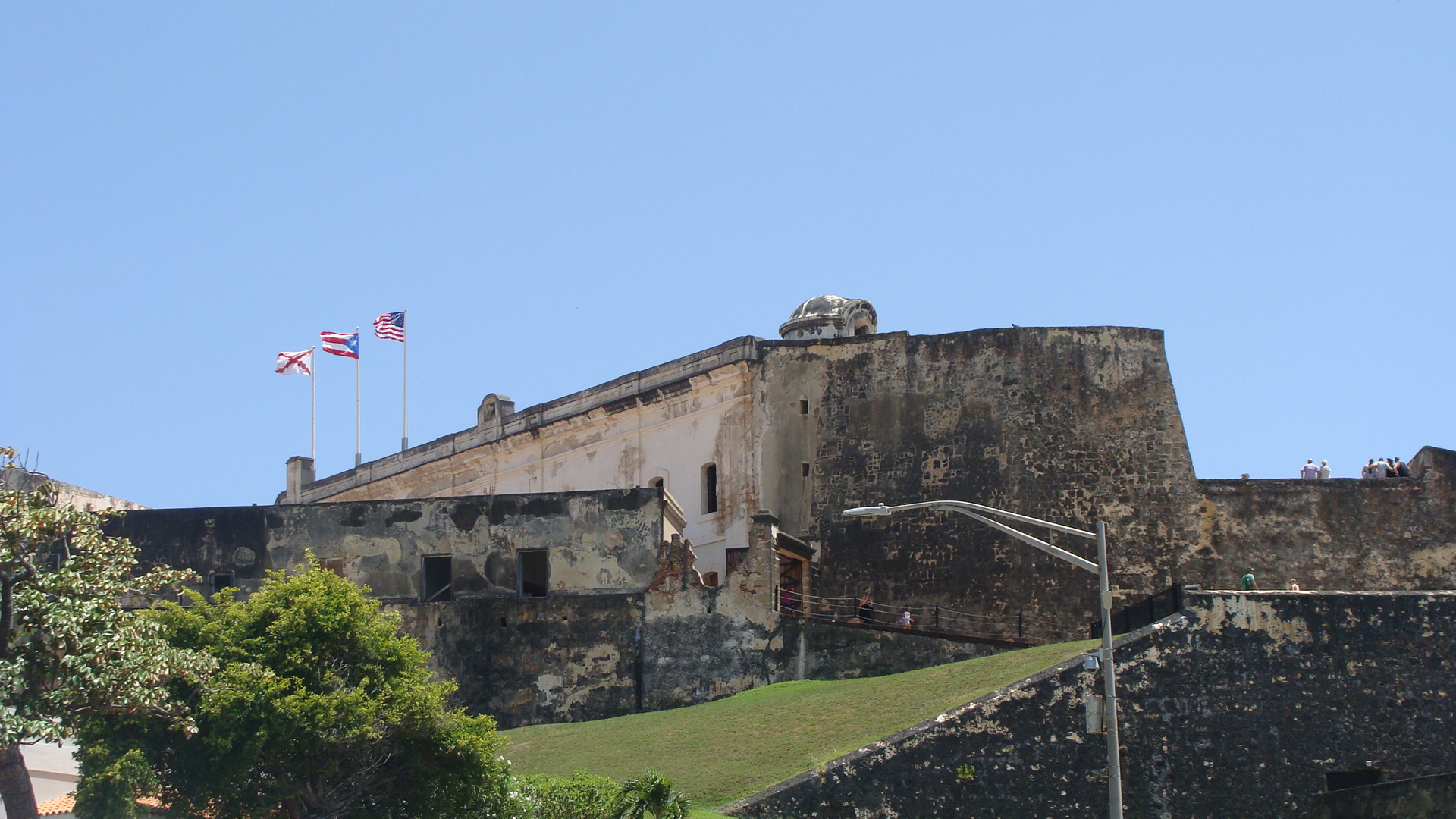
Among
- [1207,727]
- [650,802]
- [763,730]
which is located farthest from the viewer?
[763,730]

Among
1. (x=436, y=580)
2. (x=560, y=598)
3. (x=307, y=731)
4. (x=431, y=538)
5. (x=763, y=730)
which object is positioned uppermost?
(x=431, y=538)

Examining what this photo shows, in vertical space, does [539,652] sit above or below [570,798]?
above

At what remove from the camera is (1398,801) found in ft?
74.9

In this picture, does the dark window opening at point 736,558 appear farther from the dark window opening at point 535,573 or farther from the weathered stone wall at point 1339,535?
the weathered stone wall at point 1339,535

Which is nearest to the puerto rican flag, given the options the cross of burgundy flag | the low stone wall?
the cross of burgundy flag

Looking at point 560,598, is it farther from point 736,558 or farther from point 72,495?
point 72,495

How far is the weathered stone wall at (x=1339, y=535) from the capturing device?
3981 centimetres

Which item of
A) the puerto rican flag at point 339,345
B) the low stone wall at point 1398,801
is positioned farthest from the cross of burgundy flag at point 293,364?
the low stone wall at point 1398,801

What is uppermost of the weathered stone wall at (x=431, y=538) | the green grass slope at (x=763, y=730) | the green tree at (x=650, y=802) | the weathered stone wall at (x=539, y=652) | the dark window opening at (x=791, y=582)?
the weathered stone wall at (x=431, y=538)

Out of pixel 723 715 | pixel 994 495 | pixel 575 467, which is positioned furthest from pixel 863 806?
pixel 575 467

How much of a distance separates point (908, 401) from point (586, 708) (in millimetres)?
11267

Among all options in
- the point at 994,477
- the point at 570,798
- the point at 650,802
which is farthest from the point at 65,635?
the point at 994,477

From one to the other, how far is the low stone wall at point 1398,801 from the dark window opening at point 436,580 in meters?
18.6

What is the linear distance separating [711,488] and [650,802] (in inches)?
729
